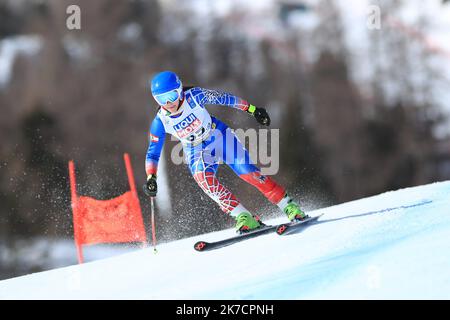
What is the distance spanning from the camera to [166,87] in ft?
16.9

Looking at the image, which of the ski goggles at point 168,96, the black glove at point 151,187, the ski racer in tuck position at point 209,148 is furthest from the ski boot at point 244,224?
the ski goggles at point 168,96

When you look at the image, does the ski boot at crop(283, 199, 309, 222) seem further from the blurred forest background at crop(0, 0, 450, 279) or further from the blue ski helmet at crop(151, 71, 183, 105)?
the blurred forest background at crop(0, 0, 450, 279)

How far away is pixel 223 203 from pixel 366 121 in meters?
23.6

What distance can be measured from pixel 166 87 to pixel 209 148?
673mm

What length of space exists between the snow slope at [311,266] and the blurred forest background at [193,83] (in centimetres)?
1291

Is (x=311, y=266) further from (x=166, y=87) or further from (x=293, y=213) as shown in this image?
(x=166, y=87)

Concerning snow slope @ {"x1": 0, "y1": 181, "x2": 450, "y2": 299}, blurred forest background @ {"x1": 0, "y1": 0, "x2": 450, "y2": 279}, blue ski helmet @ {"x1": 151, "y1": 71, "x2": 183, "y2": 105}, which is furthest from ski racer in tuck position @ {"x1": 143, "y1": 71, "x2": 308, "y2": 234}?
blurred forest background @ {"x1": 0, "y1": 0, "x2": 450, "y2": 279}

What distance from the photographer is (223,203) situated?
555cm

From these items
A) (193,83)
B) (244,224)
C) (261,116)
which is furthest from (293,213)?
(193,83)

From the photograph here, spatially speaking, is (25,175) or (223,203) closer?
(223,203)
